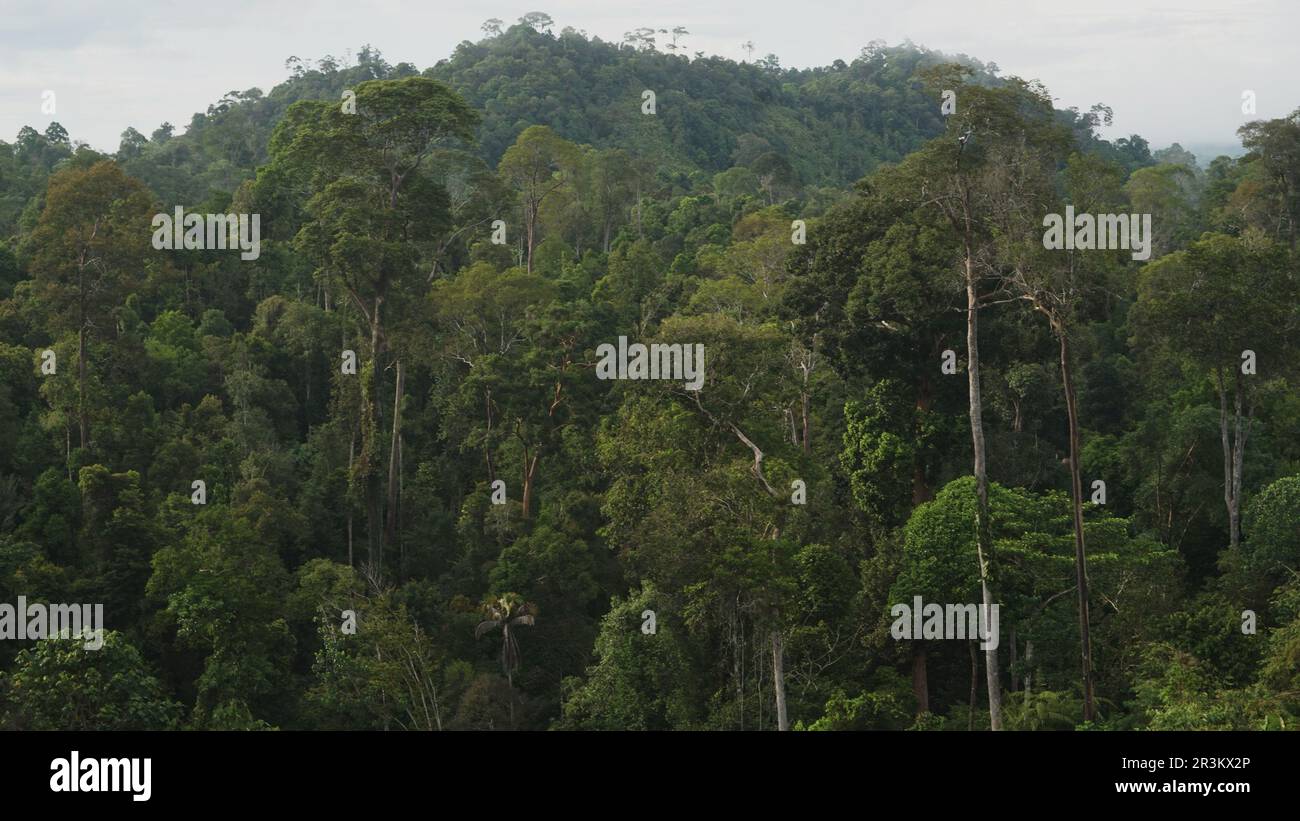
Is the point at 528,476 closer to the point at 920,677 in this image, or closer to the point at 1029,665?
the point at 920,677

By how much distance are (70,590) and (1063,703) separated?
623 inches

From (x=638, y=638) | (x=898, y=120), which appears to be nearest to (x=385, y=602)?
(x=638, y=638)

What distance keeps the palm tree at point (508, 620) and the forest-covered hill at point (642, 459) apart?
0.31ft

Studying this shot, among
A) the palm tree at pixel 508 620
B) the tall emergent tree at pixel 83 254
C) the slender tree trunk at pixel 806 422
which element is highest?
the tall emergent tree at pixel 83 254

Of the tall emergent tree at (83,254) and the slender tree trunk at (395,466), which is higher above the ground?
the tall emergent tree at (83,254)

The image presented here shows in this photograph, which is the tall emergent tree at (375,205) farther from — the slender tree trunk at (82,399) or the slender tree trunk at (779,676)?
the slender tree trunk at (779,676)

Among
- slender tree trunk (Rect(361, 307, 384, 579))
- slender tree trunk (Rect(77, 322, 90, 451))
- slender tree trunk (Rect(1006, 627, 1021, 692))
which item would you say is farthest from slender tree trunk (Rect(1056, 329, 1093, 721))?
slender tree trunk (Rect(77, 322, 90, 451))

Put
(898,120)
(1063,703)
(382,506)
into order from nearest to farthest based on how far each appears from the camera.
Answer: (1063,703), (382,506), (898,120)

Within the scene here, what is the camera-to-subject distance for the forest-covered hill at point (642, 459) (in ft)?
67.5

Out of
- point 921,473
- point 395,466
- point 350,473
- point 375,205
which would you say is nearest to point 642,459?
point 921,473

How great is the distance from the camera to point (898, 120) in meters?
87.3

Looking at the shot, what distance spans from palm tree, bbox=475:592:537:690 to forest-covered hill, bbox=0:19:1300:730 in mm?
96

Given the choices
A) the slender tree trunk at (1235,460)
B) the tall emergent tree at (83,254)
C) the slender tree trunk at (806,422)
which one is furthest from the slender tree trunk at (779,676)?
the tall emergent tree at (83,254)
